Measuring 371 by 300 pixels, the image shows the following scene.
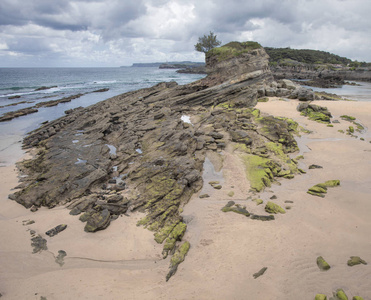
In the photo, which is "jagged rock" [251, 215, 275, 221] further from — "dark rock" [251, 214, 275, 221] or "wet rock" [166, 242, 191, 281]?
"wet rock" [166, 242, 191, 281]

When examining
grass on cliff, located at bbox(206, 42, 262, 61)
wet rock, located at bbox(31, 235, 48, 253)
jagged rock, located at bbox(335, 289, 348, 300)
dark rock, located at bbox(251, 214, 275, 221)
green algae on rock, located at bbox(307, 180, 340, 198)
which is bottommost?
wet rock, located at bbox(31, 235, 48, 253)

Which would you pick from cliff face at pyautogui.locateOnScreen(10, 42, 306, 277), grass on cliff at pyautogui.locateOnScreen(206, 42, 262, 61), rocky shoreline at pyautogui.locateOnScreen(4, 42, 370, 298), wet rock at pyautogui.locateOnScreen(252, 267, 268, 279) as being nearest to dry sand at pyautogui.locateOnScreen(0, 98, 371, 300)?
wet rock at pyautogui.locateOnScreen(252, 267, 268, 279)

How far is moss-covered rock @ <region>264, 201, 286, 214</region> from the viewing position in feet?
30.8

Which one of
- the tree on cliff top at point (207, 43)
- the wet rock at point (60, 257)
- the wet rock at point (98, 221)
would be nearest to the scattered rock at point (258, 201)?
Answer: the wet rock at point (98, 221)

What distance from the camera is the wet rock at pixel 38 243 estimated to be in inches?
312

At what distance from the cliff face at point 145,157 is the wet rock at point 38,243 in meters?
1.55

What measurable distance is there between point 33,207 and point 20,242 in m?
2.43

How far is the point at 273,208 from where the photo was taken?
9492 mm

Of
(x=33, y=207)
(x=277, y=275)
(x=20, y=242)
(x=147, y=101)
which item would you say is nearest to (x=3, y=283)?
(x=20, y=242)

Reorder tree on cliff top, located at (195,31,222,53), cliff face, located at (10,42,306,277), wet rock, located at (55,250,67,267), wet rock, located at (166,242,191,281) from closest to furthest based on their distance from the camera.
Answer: wet rock, located at (166,242,191,281) < wet rock, located at (55,250,67,267) < cliff face, located at (10,42,306,277) < tree on cliff top, located at (195,31,222,53)

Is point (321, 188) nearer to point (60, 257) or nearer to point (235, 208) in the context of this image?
point (235, 208)

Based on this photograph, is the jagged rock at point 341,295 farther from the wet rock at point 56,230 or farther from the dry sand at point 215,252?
the wet rock at point 56,230

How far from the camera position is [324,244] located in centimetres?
757

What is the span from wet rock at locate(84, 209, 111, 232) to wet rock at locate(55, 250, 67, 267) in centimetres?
114
